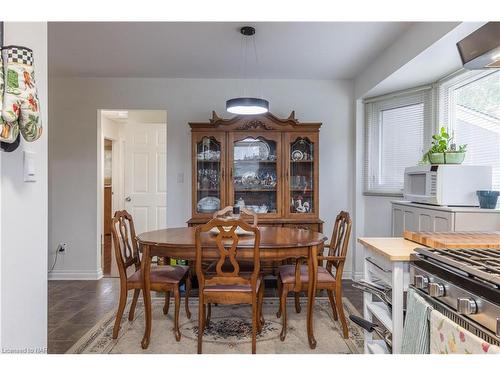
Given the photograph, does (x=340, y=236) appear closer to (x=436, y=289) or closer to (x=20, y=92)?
(x=436, y=289)

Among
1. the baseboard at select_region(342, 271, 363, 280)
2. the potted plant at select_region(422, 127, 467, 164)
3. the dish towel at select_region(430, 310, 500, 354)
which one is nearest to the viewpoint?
the dish towel at select_region(430, 310, 500, 354)

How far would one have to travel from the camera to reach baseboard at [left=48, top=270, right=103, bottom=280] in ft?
13.7

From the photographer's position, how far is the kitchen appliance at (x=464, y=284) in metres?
0.92

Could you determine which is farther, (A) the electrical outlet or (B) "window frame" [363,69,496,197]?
(A) the electrical outlet

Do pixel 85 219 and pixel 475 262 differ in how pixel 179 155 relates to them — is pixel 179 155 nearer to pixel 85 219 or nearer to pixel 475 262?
pixel 85 219

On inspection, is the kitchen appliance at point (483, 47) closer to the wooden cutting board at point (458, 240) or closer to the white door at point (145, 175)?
the wooden cutting board at point (458, 240)

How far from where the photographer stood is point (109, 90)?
4199 mm

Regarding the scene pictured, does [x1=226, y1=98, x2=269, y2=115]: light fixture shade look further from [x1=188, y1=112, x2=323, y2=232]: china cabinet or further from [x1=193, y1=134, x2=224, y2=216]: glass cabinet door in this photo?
[x1=193, y1=134, x2=224, y2=216]: glass cabinet door

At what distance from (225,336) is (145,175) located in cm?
331

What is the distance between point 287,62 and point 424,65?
1.32 m

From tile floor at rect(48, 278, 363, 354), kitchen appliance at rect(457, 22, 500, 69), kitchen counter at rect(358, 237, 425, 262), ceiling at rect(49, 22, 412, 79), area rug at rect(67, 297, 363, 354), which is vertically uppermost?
ceiling at rect(49, 22, 412, 79)

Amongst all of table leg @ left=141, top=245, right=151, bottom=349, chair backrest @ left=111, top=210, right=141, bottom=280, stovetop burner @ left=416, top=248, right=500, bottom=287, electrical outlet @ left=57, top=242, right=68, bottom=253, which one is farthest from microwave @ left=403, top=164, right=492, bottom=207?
electrical outlet @ left=57, top=242, right=68, bottom=253

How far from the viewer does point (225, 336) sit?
256cm
